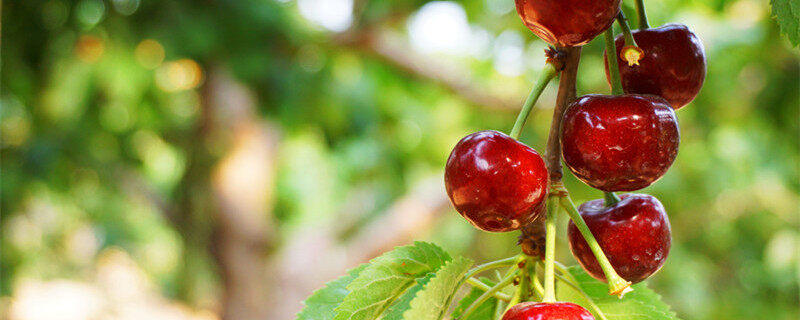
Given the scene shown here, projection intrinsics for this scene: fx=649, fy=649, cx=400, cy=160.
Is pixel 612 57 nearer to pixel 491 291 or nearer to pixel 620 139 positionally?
pixel 620 139

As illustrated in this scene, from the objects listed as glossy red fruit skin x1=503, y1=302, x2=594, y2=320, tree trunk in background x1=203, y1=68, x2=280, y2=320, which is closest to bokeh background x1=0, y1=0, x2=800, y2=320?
tree trunk in background x1=203, y1=68, x2=280, y2=320

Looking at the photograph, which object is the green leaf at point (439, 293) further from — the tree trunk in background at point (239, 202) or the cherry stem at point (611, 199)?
the tree trunk in background at point (239, 202)

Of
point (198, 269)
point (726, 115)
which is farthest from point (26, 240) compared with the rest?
point (726, 115)

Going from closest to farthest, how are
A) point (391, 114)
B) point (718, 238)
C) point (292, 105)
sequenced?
1. point (292, 105)
2. point (391, 114)
3. point (718, 238)

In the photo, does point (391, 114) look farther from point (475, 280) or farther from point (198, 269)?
point (475, 280)

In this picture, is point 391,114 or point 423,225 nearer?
point 423,225

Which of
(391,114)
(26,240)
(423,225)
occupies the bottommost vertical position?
(423,225)
